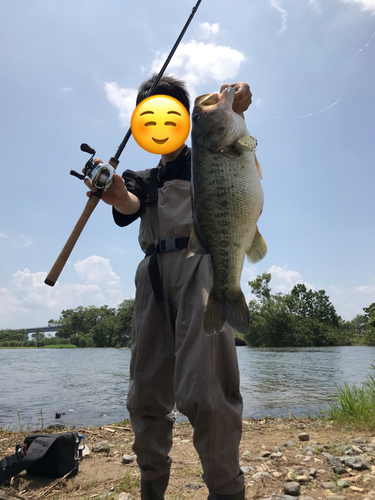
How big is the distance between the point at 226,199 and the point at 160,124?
0.79 metres

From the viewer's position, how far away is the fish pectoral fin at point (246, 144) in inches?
72.4

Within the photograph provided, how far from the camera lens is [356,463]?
332cm

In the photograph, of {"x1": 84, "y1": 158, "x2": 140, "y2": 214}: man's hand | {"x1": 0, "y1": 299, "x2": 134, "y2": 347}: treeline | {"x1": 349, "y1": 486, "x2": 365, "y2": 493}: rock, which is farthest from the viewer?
{"x1": 0, "y1": 299, "x2": 134, "y2": 347}: treeline

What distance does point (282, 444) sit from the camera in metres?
4.35

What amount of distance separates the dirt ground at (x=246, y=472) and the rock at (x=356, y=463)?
42 millimetres

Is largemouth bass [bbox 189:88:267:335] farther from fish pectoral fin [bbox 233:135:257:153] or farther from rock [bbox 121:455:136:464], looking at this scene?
rock [bbox 121:455:136:464]

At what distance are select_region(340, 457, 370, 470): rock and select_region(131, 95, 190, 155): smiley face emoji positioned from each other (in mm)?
3434

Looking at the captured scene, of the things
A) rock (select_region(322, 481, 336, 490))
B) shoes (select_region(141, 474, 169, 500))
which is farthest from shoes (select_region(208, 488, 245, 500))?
rock (select_region(322, 481, 336, 490))

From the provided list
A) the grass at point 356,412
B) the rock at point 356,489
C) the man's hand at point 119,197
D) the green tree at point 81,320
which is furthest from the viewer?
the green tree at point 81,320

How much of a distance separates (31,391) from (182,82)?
11.0 meters

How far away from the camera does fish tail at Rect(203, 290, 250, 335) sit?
1791mm

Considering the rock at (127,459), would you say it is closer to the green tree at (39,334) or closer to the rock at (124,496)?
the rock at (124,496)

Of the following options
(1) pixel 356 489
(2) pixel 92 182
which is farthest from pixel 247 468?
(2) pixel 92 182

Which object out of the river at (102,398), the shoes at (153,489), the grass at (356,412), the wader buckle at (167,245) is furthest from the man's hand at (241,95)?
the river at (102,398)
